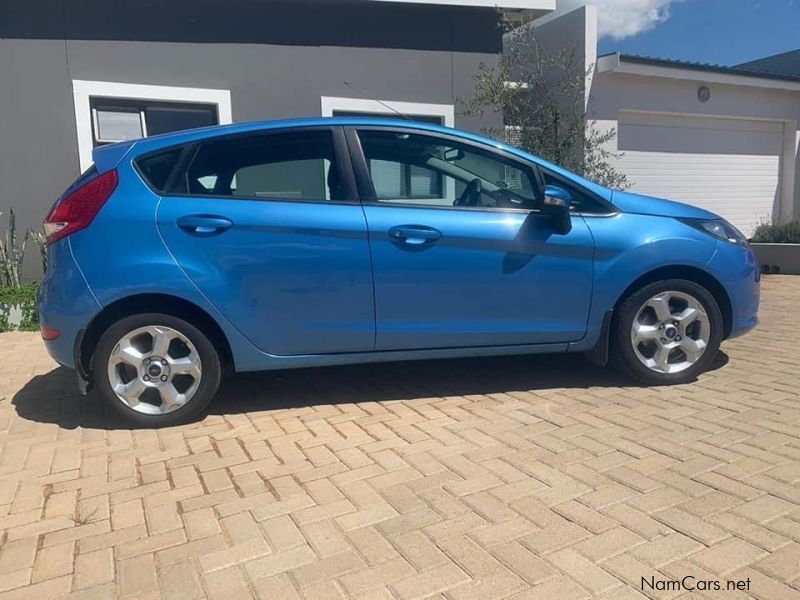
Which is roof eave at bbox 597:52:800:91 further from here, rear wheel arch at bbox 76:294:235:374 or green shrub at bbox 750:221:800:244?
rear wheel arch at bbox 76:294:235:374

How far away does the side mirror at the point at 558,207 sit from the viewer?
3.88 meters

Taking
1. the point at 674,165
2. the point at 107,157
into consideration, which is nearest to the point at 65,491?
the point at 107,157

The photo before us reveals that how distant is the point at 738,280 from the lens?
431cm

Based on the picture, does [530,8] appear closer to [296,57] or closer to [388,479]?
[296,57]

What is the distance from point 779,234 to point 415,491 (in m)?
10.6

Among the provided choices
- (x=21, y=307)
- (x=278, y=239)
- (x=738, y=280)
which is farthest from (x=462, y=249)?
(x=21, y=307)

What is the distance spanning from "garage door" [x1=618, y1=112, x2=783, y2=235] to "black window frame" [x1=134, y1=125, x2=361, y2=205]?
26.3 ft

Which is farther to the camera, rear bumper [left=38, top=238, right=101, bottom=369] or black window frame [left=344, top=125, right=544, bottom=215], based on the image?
black window frame [left=344, top=125, right=544, bottom=215]

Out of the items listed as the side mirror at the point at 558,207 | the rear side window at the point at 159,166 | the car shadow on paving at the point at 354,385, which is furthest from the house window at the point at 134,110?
the side mirror at the point at 558,207

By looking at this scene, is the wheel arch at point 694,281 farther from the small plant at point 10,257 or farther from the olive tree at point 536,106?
the small plant at point 10,257

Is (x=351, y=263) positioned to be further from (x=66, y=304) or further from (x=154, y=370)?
(x=66, y=304)

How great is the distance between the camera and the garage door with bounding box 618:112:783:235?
1095 centimetres

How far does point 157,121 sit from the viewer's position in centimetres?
794

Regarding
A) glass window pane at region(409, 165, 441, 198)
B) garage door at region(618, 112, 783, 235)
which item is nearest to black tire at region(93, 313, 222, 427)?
glass window pane at region(409, 165, 441, 198)
